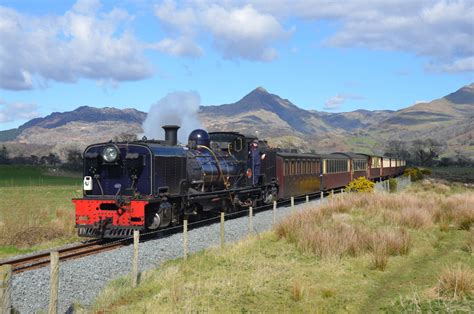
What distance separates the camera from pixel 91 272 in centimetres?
1235

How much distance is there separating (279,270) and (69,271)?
15.6ft

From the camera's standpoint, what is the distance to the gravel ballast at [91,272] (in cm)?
1021

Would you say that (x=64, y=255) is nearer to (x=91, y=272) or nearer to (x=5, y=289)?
(x=91, y=272)

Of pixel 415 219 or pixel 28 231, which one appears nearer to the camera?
pixel 28 231

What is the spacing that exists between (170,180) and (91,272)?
656 cm

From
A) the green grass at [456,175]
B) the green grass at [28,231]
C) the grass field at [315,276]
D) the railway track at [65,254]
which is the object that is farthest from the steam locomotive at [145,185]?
the green grass at [456,175]

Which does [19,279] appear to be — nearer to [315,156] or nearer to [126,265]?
[126,265]

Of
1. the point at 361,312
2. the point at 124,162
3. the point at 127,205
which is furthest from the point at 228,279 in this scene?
the point at 124,162

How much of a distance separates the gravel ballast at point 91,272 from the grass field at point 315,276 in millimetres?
689

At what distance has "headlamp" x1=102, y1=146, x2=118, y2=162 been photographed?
17486 millimetres

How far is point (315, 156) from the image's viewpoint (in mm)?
36062

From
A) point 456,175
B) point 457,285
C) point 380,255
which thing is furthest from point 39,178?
point 457,285

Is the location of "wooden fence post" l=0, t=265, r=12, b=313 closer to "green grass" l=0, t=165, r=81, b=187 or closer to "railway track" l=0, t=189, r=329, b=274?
"railway track" l=0, t=189, r=329, b=274

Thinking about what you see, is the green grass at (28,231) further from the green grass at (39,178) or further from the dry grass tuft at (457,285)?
the green grass at (39,178)
